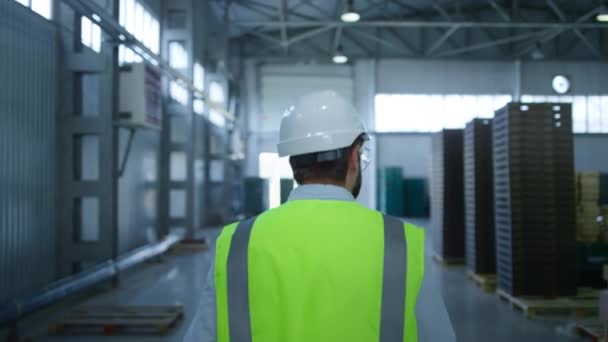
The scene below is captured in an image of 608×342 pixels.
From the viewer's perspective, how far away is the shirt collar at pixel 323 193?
1569mm

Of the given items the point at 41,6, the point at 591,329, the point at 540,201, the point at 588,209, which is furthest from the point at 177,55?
the point at 591,329

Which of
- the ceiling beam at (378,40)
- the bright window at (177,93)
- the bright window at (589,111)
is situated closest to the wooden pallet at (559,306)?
the bright window at (177,93)

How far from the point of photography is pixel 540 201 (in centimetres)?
652

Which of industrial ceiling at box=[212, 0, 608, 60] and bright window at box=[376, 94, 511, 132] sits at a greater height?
industrial ceiling at box=[212, 0, 608, 60]

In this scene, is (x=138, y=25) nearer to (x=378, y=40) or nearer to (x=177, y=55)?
(x=177, y=55)

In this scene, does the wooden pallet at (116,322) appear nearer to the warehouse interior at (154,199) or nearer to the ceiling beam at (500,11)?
the warehouse interior at (154,199)

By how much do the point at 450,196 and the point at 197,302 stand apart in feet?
16.3

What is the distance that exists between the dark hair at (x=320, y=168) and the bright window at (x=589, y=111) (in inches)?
917

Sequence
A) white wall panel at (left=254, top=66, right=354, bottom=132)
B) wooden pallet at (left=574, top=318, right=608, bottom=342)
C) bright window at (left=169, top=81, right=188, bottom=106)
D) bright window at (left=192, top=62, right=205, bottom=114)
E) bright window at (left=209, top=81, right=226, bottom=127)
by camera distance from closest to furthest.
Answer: wooden pallet at (left=574, top=318, right=608, bottom=342) < bright window at (left=169, top=81, right=188, bottom=106) < bright window at (left=192, top=62, right=205, bottom=114) < bright window at (left=209, top=81, right=226, bottom=127) < white wall panel at (left=254, top=66, right=354, bottom=132)

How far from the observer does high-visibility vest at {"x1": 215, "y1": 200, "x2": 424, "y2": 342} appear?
4.61 feet

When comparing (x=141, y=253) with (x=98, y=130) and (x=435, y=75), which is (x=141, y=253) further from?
(x=435, y=75)

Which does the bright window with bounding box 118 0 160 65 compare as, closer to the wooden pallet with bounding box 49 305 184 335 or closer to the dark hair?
the wooden pallet with bounding box 49 305 184 335

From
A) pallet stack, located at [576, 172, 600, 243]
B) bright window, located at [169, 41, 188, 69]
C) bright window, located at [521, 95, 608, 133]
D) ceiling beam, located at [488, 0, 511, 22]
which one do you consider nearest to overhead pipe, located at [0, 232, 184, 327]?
bright window, located at [169, 41, 188, 69]

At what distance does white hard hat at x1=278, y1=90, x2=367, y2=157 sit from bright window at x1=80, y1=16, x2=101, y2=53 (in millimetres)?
6342
